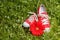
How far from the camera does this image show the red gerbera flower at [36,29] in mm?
2980

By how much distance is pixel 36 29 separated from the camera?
301cm

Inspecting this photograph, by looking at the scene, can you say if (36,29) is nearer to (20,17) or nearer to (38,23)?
(38,23)

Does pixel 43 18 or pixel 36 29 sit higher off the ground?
pixel 43 18

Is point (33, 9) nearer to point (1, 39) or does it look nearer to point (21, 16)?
point (21, 16)

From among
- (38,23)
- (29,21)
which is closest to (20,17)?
(29,21)

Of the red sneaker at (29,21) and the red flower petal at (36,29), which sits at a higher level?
the red sneaker at (29,21)

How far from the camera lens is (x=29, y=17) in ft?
10.2

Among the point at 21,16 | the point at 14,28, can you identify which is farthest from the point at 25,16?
the point at 14,28

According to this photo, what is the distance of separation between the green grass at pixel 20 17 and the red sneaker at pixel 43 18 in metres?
0.07

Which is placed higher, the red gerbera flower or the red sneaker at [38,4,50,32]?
the red sneaker at [38,4,50,32]

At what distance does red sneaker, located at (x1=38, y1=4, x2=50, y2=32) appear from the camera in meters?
3.03

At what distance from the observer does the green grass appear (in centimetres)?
Result: 295

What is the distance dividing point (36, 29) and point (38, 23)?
78 millimetres

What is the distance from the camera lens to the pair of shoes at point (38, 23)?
3.00 metres
